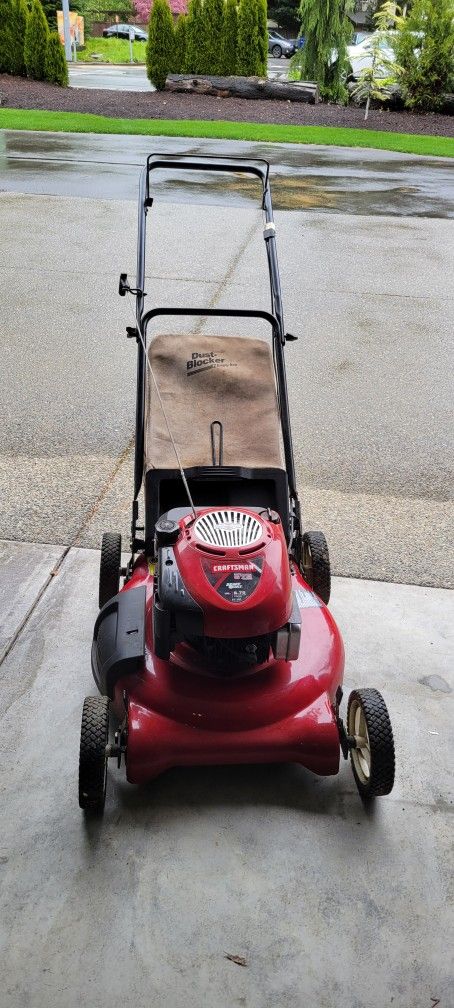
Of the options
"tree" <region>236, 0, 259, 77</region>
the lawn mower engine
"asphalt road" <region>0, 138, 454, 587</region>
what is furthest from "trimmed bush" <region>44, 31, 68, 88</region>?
the lawn mower engine

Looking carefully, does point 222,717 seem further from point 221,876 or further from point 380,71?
point 380,71

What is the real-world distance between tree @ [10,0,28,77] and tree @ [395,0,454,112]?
28.9 ft

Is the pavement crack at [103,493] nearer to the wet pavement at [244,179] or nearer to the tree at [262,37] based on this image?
the wet pavement at [244,179]

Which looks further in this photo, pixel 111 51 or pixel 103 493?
pixel 111 51

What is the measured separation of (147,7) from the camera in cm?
4681

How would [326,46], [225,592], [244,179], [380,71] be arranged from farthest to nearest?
[326,46], [380,71], [244,179], [225,592]

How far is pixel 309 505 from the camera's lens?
151 inches

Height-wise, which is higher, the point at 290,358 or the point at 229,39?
the point at 229,39

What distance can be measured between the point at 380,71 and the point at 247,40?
3102mm

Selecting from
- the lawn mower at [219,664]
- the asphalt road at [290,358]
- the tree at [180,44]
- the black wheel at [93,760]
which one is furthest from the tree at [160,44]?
the black wheel at [93,760]

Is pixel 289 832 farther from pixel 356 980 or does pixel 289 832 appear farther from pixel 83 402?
pixel 83 402

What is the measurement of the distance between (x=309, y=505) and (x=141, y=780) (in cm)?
186

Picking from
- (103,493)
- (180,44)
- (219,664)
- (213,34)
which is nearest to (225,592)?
(219,664)

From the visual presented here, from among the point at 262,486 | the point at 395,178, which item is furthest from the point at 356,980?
the point at 395,178
